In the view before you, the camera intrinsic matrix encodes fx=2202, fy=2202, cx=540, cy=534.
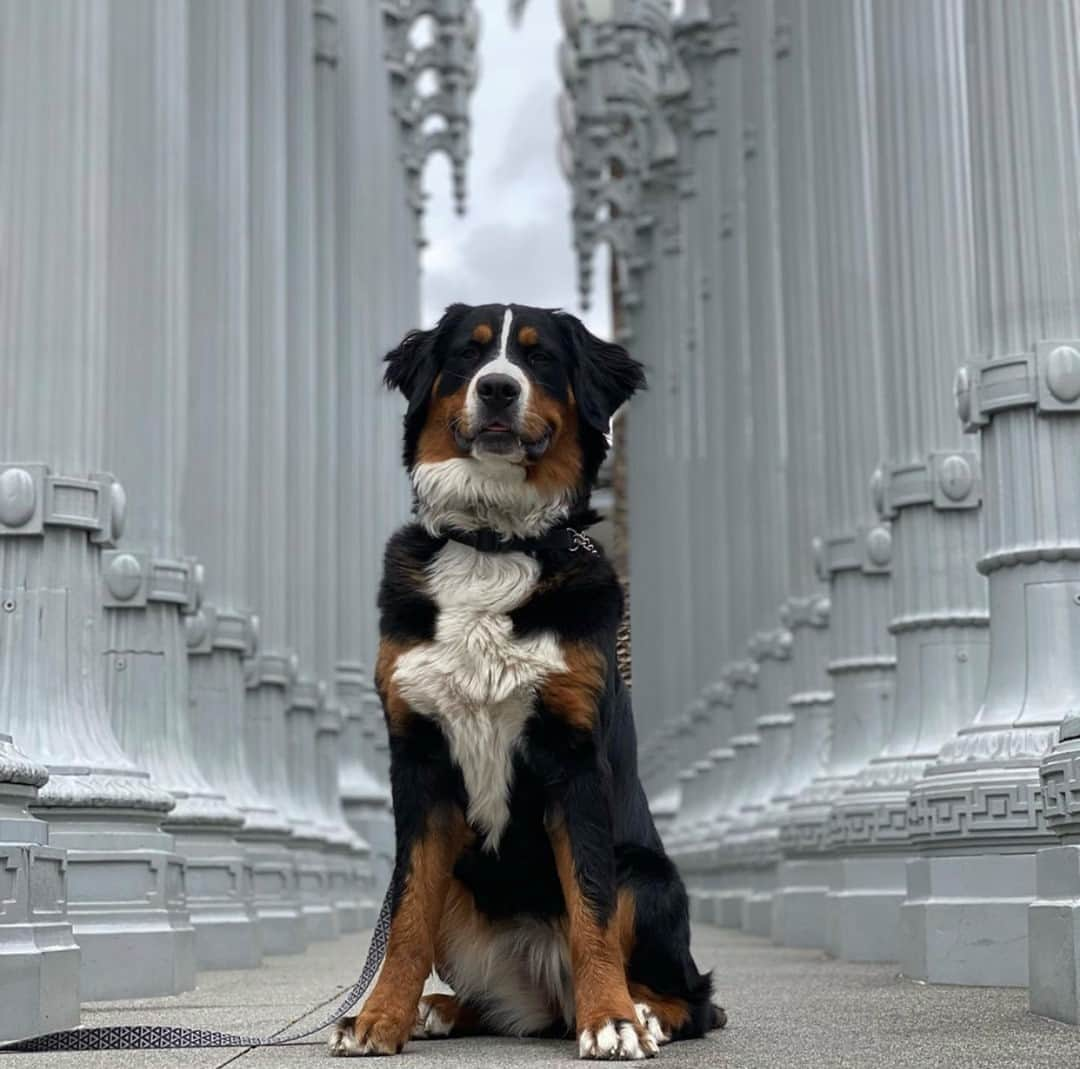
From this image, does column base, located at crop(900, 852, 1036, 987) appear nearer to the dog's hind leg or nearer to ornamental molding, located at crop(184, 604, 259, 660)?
the dog's hind leg

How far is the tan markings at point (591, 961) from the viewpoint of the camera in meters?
6.21

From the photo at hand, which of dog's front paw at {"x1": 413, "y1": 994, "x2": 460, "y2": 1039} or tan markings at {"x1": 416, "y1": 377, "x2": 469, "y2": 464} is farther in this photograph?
dog's front paw at {"x1": 413, "y1": 994, "x2": 460, "y2": 1039}

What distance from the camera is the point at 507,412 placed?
6543 millimetres

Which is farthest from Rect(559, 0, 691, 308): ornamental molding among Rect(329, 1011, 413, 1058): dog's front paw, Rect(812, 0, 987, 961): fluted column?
Rect(329, 1011, 413, 1058): dog's front paw

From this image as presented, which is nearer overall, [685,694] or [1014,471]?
[1014,471]

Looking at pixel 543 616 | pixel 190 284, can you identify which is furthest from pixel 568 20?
pixel 543 616

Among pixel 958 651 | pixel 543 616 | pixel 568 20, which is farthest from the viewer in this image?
pixel 568 20

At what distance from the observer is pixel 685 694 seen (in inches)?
1564

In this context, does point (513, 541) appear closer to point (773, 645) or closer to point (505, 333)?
point (505, 333)

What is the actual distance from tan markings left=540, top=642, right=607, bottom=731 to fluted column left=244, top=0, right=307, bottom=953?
1238cm

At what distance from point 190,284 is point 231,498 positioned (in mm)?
1650

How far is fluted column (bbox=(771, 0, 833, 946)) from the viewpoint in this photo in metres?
19.8

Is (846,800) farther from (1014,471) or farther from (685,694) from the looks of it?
(685,694)

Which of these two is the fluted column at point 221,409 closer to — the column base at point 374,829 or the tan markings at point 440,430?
the tan markings at point 440,430
